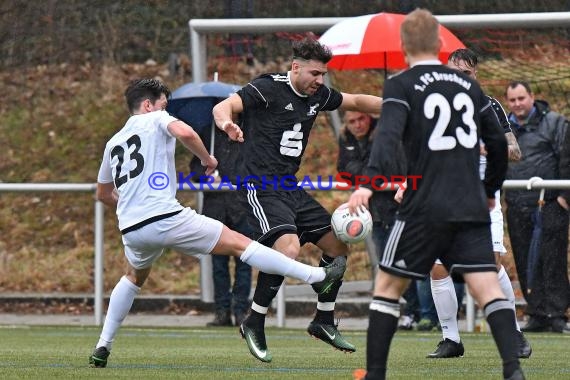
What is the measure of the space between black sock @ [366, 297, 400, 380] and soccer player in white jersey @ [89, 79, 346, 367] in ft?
6.66

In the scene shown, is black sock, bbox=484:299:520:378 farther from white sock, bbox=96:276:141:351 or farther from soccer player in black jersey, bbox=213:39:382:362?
white sock, bbox=96:276:141:351

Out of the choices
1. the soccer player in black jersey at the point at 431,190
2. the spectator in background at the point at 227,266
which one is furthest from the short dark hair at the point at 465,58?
the spectator in background at the point at 227,266

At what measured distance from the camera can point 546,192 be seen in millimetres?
12398

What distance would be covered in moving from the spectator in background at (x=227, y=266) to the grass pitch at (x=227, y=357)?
53cm

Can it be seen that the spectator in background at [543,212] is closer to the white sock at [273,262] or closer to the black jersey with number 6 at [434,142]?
the white sock at [273,262]

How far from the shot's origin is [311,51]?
8.87 m

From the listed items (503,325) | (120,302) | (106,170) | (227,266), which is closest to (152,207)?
(106,170)

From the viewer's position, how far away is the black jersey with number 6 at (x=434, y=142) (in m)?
6.25

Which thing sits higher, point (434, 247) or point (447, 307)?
point (434, 247)

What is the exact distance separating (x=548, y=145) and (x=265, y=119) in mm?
4290

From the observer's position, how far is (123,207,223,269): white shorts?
8.05 metres

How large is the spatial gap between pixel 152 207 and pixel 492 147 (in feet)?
7.75

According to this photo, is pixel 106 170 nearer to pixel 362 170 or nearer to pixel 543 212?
pixel 362 170

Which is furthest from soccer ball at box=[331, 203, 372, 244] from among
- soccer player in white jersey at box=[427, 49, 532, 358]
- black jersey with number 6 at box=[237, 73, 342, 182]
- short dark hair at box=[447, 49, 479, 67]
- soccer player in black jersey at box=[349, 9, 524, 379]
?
soccer player in black jersey at box=[349, 9, 524, 379]
